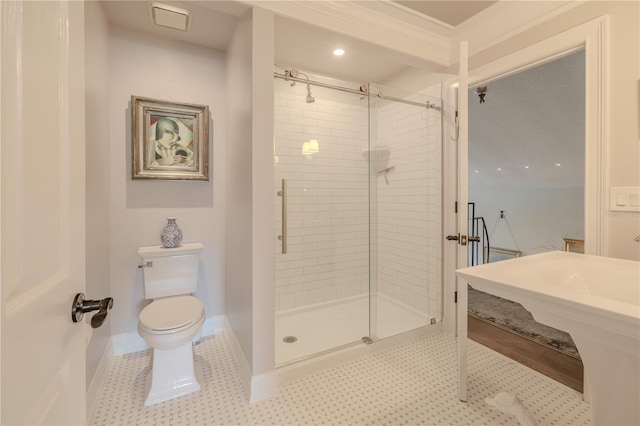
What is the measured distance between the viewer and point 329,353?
6.77ft

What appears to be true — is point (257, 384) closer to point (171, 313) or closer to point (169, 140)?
point (171, 313)

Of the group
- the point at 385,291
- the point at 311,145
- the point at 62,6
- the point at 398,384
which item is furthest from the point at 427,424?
the point at 311,145

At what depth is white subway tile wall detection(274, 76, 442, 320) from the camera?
2695mm

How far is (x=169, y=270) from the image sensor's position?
2.14 meters

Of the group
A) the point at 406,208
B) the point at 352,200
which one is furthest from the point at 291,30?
the point at 406,208

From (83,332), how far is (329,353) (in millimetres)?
1676

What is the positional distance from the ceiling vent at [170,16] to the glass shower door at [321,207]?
885 mm

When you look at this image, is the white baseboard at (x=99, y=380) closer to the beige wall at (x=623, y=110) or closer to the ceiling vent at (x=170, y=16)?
the ceiling vent at (x=170, y=16)

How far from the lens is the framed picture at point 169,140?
2.15 metres

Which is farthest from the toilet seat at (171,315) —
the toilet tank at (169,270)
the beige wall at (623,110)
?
the beige wall at (623,110)

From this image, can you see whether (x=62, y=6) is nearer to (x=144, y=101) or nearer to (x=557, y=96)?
(x=144, y=101)

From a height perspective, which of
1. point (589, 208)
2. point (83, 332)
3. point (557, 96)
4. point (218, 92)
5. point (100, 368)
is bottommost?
point (100, 368)

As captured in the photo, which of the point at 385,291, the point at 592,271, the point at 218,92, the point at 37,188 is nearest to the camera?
the point at 37,188

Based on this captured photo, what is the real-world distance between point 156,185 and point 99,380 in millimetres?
1386
